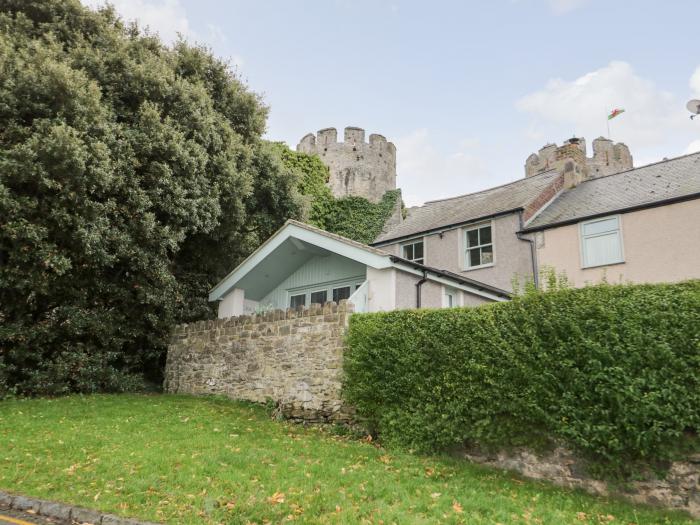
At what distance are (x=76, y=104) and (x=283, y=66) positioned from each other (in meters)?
5.52

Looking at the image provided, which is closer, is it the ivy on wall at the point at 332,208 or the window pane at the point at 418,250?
the window pane at the point at 418,250

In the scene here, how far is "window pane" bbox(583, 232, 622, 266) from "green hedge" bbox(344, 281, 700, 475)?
37.4ft

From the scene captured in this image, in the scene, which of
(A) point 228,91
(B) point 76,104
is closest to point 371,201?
(A) point 228,91

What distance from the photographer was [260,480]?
23.9 feet

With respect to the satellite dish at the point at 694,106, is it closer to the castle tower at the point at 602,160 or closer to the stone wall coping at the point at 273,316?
the stone wall coping at the point at 273,316

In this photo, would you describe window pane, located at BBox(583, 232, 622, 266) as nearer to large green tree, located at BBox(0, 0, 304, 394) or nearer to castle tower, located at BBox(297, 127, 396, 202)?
large green tree, located at BBox(0, 0, 304, 394)

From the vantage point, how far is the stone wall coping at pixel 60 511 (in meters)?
5.98

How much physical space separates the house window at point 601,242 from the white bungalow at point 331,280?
4.80 meters

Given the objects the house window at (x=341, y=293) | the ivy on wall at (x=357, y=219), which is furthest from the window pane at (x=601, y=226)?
the ivy on wall at (x=357, y=219)

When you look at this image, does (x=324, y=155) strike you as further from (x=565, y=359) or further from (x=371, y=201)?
(x=565, y=359)

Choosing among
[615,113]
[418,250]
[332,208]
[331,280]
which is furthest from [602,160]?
[331,280]

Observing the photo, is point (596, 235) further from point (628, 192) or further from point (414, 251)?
point (414, 251)

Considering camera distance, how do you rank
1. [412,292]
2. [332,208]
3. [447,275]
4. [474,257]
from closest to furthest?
1. [412,292]
2. [447,275]
3. [474,257]
4. [332,208]

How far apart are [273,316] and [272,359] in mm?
1126
